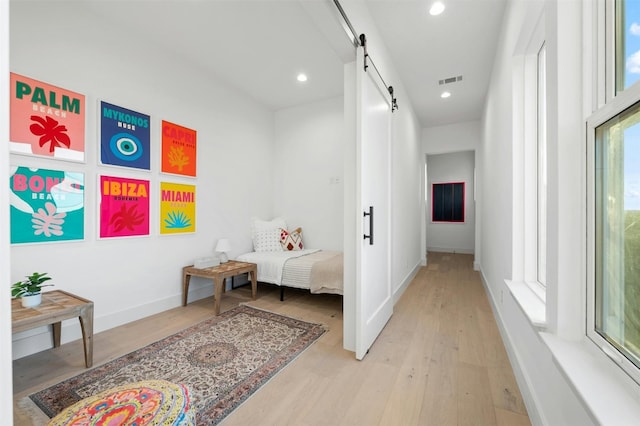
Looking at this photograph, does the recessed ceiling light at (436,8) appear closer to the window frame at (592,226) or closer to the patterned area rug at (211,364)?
the window frame at (592,226)

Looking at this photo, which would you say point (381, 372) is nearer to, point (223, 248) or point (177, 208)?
point (223, 248)

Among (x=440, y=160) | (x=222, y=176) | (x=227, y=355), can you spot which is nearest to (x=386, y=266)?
(x=227, y=355)

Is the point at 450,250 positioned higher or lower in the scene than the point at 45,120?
lower

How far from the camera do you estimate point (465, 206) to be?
23.9 ft

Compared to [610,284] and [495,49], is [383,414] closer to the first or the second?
[610,284]

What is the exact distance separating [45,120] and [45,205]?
698 millimetres

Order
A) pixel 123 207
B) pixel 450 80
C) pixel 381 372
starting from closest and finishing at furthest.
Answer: pixel 381 372
pixel 123 207
pixel 450 80

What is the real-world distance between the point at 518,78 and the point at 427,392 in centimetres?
237

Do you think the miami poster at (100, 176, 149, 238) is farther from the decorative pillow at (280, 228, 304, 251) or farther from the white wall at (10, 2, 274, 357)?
the decorative pillow at (280, 228, 304, 251)

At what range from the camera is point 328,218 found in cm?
439

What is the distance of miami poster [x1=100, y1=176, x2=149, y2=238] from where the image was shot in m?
2.57

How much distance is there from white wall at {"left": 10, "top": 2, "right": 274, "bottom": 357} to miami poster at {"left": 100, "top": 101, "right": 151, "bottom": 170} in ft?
0.23

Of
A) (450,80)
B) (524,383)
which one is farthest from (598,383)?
(450,80)

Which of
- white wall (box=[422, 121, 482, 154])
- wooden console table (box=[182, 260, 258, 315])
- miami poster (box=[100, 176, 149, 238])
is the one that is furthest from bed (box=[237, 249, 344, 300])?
white wall (box=[422, 121, 482, 154])
